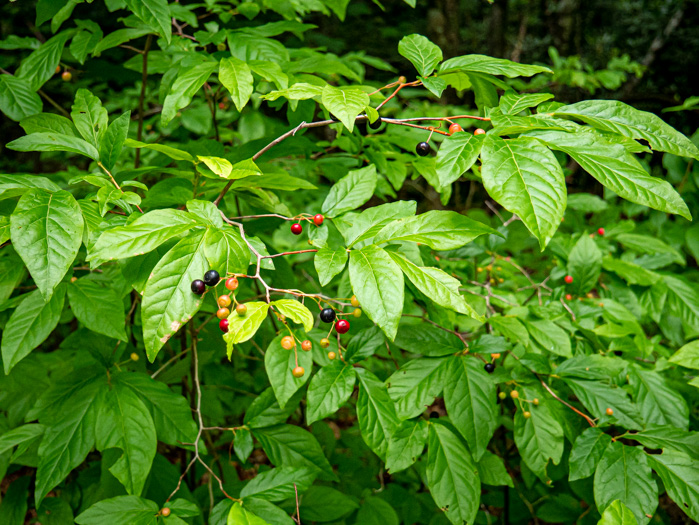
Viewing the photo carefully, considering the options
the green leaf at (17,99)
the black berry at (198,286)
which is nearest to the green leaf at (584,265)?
the black berry at (198,286)

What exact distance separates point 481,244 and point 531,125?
113cm

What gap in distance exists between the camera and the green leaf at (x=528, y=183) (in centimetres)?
96

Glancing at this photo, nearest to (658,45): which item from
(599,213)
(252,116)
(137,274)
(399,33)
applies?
(399,33)

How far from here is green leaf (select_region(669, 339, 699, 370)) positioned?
61.1 inches

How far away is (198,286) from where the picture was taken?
102cm

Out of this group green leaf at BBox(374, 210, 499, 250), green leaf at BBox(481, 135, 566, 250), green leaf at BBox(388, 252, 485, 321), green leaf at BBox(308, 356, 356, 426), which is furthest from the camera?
green leaf at BBox(308, 356, 356, 426)

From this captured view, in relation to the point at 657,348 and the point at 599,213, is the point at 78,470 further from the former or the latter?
the point at 599,213

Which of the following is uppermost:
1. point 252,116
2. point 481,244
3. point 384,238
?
point 384,238

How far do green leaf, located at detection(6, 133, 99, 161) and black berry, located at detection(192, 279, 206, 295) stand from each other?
61 centimetres

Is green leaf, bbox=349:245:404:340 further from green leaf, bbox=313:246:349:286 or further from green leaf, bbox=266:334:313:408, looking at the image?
green leaf, bbox=266:334:313:408

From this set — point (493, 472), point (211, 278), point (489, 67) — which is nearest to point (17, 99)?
point (211, 278)

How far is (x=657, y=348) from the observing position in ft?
6.74

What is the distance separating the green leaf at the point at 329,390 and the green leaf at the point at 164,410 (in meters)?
0.46

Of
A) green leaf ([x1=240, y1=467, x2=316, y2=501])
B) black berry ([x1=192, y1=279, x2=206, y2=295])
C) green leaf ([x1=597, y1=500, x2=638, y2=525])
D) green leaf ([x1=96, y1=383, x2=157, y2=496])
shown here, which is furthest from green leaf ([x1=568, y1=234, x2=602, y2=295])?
green leaf ([x1=96, y1=383, x2=157, y2=496])
